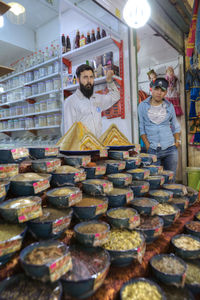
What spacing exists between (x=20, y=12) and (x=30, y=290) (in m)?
3.37

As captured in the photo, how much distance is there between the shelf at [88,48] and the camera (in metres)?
3.07

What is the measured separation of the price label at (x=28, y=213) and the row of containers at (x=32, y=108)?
126 inches

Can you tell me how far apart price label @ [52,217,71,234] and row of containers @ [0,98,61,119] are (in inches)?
125

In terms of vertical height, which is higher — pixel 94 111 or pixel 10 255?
pixel 94 111

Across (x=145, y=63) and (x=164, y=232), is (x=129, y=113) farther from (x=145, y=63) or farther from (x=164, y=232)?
(x=145, y=63)

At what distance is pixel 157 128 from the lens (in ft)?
10.0

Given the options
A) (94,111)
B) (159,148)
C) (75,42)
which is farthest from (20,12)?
(159,148)

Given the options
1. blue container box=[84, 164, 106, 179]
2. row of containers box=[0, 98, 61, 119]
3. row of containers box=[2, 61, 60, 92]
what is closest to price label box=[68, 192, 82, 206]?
blue container box=[84, 164, 106, 179]

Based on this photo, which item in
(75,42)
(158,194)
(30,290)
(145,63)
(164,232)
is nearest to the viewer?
(30,290)

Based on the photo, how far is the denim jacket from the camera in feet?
10.00

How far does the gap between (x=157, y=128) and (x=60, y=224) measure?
2466mm

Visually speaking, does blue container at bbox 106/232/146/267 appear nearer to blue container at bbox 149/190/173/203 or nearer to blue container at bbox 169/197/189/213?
blue container at bbox 149/190/173/203

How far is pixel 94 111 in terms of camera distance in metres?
3.10

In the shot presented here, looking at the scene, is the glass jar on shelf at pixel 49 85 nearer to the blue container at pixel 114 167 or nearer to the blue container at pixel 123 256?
the blue container at pixel 114 167
